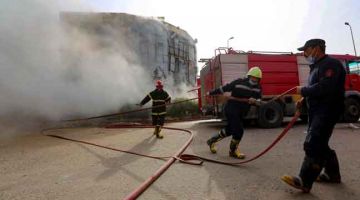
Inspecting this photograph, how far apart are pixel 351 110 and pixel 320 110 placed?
31.1 feet

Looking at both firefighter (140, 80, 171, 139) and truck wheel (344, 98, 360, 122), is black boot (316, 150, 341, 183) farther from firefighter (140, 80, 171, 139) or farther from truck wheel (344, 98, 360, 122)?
truck wheel (344, 98, 360, 122)

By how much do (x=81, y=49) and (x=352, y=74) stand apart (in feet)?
33.4

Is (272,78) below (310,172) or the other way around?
the other way around

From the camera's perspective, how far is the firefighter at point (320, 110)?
3857 millimetres

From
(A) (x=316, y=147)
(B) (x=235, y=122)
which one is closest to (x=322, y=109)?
(A) (x=316, y=147)

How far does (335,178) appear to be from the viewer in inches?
167

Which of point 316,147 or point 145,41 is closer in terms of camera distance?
point 316,147

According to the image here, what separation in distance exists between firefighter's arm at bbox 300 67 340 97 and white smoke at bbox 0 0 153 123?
25.6ft

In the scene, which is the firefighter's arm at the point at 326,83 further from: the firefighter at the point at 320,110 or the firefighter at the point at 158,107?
the firefighter at the point at 158,107

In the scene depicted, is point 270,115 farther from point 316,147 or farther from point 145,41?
Answer: point 145,41

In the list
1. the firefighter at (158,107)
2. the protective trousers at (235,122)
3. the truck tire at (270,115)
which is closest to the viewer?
the protective trousers at (235,122)

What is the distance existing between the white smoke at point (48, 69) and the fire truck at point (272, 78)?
4801mm

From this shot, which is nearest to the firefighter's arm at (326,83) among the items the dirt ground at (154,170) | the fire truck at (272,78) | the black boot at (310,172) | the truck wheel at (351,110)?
the black boot at (310,172)

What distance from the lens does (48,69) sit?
35.9ft
